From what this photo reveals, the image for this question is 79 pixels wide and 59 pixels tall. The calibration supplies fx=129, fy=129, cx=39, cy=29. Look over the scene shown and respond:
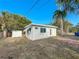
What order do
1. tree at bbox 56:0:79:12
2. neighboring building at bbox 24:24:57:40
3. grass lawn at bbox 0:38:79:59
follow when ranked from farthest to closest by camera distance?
neighboring building at bbox 24:24:57:40
grass lawn at bbox 0:38:79:59
tree at bbox 56:0:79:12

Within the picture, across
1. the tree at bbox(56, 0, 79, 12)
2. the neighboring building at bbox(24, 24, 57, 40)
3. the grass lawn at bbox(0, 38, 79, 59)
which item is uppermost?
the tree at bbox(56, 0, 79, 12)

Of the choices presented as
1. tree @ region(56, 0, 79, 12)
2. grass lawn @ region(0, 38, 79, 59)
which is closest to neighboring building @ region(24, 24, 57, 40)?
grass lawn @ region(0, 38, 79, 59)

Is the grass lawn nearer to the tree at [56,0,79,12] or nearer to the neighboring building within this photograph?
the tree at [56,0,79,12]

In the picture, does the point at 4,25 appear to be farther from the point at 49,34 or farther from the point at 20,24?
the point at 49,34

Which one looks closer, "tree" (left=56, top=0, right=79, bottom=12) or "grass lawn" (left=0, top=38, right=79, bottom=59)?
"tree" (left=56, top=0, right=79, bottom=12)

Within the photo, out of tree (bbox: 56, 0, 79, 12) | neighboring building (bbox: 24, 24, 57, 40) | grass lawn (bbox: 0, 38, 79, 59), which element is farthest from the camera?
neighboring building (bbox: 24, 24, 57, 40)

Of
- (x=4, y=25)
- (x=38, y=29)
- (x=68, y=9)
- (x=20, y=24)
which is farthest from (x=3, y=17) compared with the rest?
(x=68, y=9)

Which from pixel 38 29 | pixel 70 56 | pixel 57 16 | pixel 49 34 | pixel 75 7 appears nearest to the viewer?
pixel 57 16

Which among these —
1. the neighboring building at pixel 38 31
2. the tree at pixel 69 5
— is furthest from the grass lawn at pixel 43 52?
the neighboring building at pixel 38 31

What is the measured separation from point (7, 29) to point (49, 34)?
12611mm

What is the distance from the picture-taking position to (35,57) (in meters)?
10.3

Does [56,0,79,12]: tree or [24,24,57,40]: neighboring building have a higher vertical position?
[56,0,79,12]: tree

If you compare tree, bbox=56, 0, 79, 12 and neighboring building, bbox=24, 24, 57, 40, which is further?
neighboring building, bbox=24, 24, 57, 40

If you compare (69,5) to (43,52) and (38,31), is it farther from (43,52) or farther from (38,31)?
(38,31)
